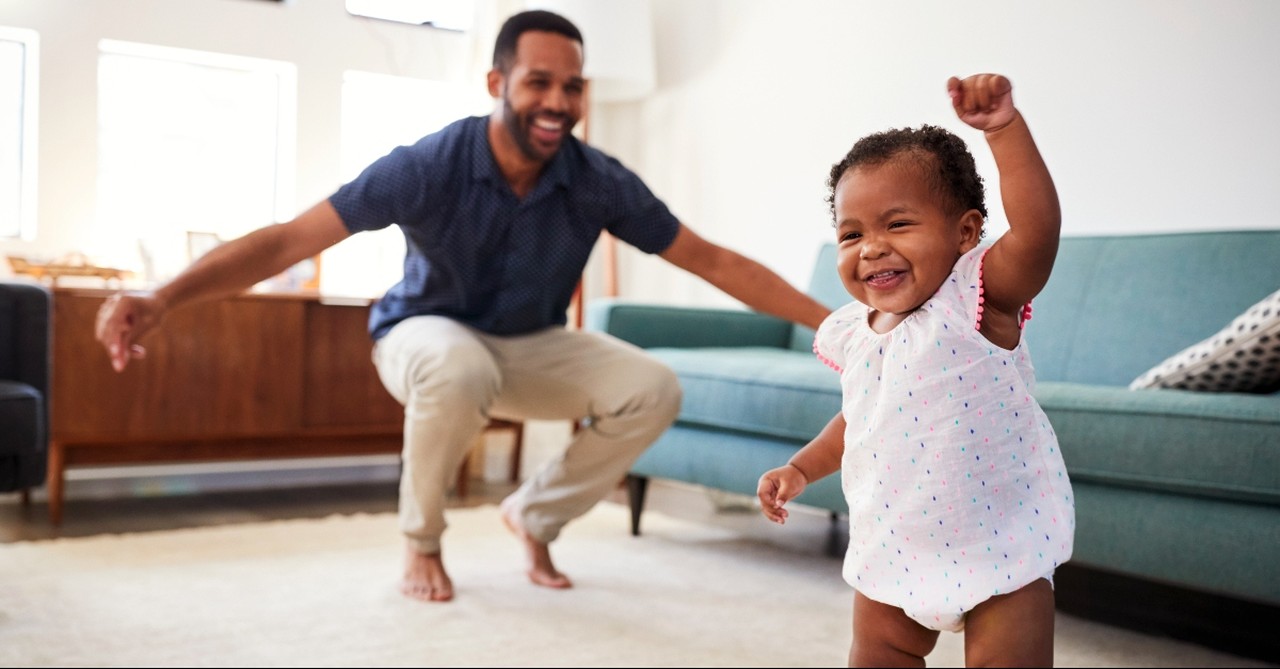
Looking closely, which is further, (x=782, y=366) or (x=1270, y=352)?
(x=782, y=366)

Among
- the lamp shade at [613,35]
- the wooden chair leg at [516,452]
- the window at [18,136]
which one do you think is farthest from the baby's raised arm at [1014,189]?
the window at [18,136]

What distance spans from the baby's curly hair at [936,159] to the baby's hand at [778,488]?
28cm

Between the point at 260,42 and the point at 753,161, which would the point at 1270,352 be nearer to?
the point at 753,161

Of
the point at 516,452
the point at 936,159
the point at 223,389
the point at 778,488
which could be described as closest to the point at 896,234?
the point at 936,159

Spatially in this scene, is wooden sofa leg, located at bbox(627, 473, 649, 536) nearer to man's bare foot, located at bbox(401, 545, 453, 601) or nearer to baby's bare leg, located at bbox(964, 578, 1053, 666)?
man's bare foot, located at bbox(401, 545, 453, 601)

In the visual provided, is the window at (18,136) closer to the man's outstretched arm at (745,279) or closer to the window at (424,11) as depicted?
the window at (424,11)

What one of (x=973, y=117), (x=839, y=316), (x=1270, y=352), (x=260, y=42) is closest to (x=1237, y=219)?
(x=1270, y=352)

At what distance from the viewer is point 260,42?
3562 mm

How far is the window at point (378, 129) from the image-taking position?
3.67m

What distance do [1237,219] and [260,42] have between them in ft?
8.77

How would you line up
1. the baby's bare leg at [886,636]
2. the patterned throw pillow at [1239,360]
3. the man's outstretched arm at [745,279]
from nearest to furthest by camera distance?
→ 1. the baby's bare leg at [886,636]
2. the patterned throw pillow at [1239,360]
3. the man's outstretched arm at [745,279]

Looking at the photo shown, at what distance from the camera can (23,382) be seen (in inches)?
87.4

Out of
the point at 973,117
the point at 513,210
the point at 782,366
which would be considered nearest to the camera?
the point at 973,117

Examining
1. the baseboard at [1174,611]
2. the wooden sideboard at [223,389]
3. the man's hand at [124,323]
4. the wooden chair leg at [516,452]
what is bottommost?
the wooden chair leg at [516,452]
